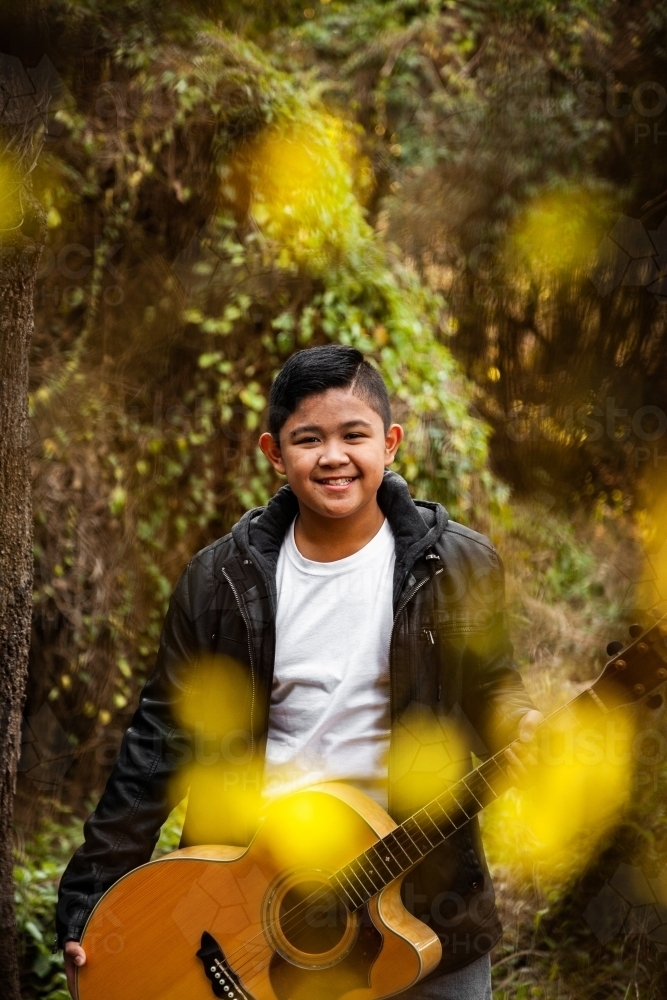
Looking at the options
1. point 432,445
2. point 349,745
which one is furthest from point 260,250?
point 349,745

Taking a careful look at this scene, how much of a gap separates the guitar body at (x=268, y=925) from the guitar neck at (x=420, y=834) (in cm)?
2

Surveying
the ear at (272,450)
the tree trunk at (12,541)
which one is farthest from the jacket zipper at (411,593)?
the tree trunk at (12,541)

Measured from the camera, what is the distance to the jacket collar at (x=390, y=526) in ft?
6.70

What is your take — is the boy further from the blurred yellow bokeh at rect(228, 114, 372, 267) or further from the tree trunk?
the blurred yellow bokeh at rect(228, 114, 372, 267)

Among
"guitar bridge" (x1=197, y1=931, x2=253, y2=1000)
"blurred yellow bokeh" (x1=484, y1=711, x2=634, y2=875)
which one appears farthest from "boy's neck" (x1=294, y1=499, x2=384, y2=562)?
"blurred yellow bokeh" (x1=484, y1=711, x2=634, y2=875)

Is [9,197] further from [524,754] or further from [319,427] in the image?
[524,754]

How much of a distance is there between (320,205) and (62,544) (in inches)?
82.6

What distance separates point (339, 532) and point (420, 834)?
681mm

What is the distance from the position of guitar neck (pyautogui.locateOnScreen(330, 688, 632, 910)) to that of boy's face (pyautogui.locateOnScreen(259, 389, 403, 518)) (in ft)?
2.04

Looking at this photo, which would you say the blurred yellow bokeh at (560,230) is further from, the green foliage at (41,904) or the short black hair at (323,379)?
the green foliage at (41,904)

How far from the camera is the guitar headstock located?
5.49ft

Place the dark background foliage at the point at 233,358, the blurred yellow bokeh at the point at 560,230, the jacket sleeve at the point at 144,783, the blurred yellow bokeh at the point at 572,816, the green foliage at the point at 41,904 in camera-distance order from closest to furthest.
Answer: the jacket sleeve at the point at 144,783, the green foliage at the point at 41,904, the blurred yellow bokeh at the point at 572,816, the dark background foliage at the point at 233,358, the blurred yellow bokeh at the point at 560,230

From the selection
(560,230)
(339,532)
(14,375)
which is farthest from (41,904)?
(560,230)

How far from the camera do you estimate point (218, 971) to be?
76.8 inches
